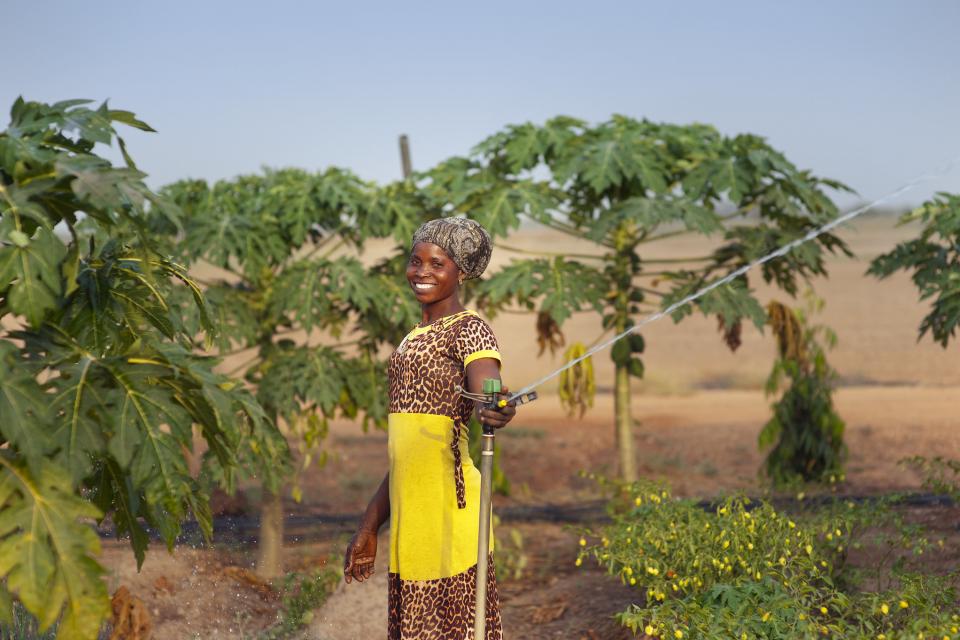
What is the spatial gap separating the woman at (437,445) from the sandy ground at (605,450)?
91.5 inches

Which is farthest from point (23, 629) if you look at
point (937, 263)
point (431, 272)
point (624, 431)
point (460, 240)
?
point (937, 263)

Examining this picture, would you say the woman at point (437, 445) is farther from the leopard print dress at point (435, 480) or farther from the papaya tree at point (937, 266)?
the papaya tree at point (937, 266)

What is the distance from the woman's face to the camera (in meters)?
3.95

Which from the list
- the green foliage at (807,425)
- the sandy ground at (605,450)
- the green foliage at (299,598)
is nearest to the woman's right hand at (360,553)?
the sandy ground at (605,450)

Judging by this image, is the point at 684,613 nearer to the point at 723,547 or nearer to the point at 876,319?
the point at 723,547

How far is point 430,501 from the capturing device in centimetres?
396

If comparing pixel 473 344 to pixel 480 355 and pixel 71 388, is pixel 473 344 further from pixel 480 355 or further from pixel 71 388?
pixel 71 388

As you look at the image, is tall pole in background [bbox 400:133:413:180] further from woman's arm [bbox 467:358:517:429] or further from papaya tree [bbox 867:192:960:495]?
woman's arm [bbox 467:358:517:429]

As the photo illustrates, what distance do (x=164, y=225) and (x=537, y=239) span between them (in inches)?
2211

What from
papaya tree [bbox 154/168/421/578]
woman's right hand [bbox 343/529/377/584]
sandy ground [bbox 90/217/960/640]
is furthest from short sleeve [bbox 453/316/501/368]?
papaya tree [bbox 154/168/421/578]

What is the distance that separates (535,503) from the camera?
11.9 meters

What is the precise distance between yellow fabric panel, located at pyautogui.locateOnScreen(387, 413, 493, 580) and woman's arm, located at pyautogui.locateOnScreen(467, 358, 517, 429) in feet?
0.70

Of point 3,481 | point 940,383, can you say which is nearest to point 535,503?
point 3,481

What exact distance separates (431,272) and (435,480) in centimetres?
72
